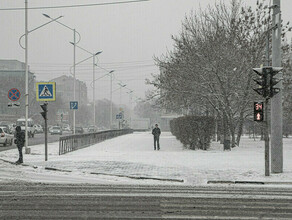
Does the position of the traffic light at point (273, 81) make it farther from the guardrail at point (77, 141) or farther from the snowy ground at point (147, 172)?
the guardrail at point (77, 141)

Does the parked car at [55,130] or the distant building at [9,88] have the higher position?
the distant building at [9,88]

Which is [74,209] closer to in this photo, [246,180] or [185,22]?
[246,180]

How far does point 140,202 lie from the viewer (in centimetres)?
852

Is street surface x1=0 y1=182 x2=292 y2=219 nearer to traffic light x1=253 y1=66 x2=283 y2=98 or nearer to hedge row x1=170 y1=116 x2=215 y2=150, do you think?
traffic light x1=253 y1=66 x2=283 y2=98

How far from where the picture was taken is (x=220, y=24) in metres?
27.9

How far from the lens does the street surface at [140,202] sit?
23.8 feet

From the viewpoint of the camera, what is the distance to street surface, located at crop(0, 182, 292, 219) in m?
7.25

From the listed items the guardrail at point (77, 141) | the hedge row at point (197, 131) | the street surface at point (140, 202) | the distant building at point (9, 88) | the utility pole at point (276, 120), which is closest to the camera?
the street surface at point (140, 202)

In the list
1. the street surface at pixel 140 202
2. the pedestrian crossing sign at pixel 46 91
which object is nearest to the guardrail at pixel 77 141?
the pedestrian crossing sign at pixel 46 91

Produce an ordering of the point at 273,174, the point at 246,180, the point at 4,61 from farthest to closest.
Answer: the point at 4,61 → the point at 273,174 → the point at 246,180

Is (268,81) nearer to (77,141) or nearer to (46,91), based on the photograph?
(46,91)

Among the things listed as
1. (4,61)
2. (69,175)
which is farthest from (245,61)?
(4,61)

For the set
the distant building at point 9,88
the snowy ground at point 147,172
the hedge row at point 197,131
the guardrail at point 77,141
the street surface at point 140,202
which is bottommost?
the snowy ground at point 147,172

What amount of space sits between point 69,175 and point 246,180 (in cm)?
558
